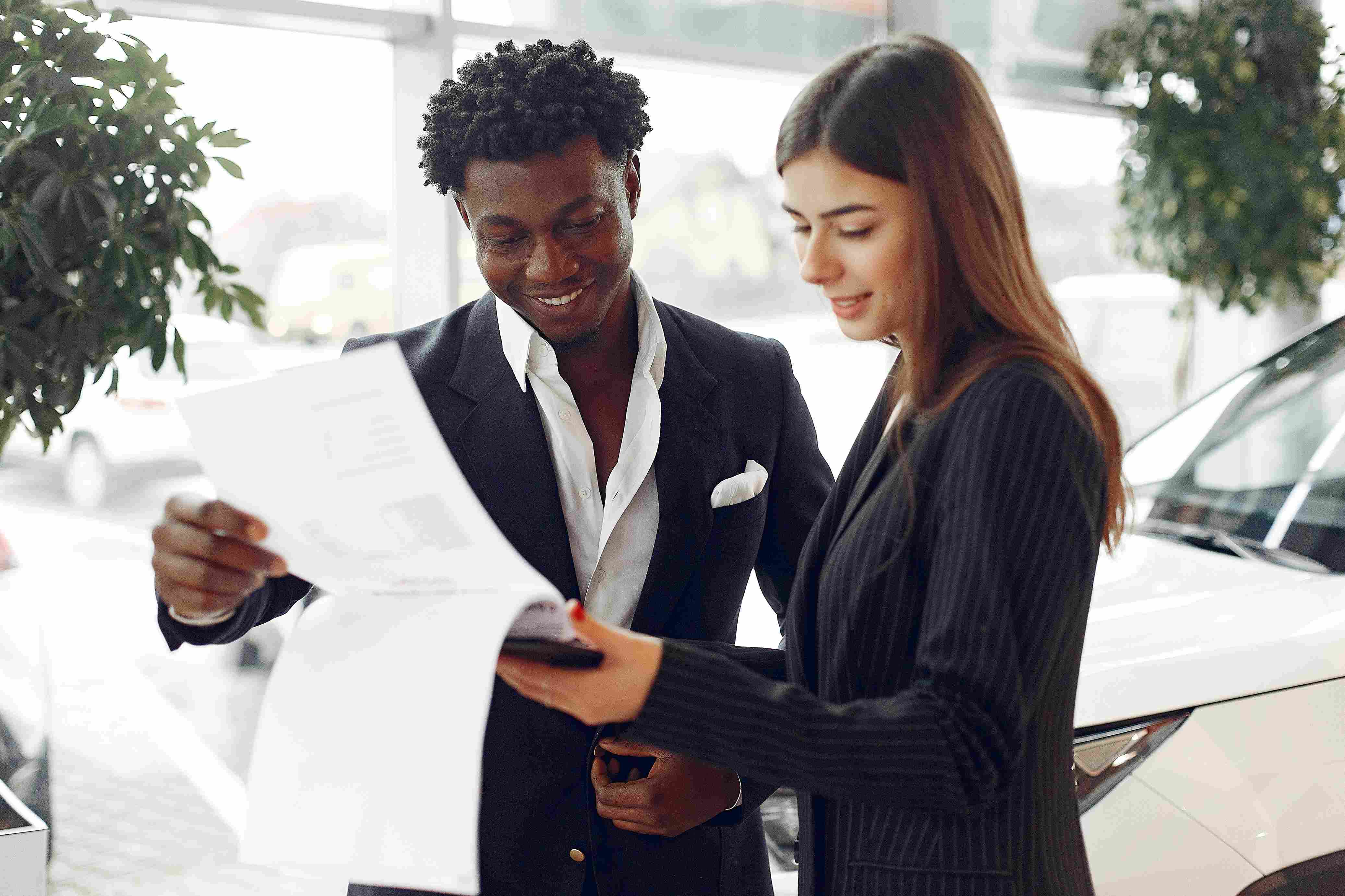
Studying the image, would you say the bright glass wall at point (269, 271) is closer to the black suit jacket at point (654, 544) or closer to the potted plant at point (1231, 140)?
the black suit jacket at point (654, 544)

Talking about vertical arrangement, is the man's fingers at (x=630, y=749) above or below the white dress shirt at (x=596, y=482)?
below

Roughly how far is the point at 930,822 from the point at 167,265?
1.62 meters

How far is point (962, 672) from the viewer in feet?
2.95

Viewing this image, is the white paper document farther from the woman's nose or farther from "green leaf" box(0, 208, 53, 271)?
"green leaf" box(0, 208, 53, 271)

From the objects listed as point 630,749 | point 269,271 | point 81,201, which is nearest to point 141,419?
point 269,271

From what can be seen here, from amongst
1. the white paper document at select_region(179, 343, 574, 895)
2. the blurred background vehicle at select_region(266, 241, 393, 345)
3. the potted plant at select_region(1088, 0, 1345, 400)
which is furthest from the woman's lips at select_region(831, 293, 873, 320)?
the potted plant at select_region(1088, 0, 1345, 400)

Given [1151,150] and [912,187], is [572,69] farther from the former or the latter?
[1151,150]

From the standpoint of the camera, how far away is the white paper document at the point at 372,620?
79 cm

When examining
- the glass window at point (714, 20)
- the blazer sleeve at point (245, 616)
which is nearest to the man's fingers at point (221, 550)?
the blazer sleeve at point (245, 616)

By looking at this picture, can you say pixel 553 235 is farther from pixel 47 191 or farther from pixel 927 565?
pixel 47 191

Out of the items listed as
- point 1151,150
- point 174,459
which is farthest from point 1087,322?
point 174,459

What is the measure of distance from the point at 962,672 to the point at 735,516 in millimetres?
532

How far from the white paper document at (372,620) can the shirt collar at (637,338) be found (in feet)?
1.68

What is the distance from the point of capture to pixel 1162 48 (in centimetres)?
462
